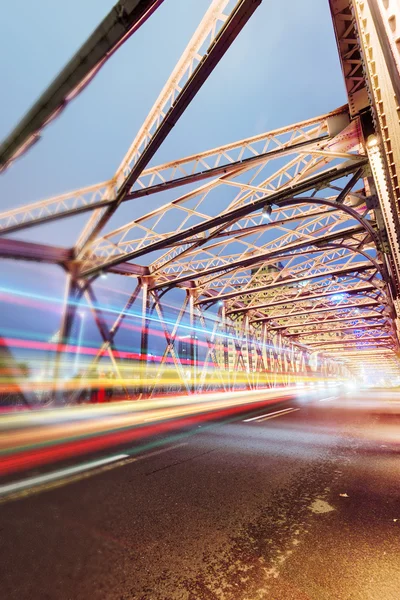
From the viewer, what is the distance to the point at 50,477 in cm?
415

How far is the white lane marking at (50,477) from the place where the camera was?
3.78 meters

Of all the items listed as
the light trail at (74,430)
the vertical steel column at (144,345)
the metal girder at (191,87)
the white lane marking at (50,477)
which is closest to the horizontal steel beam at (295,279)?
the vertical steel column at (144,345)

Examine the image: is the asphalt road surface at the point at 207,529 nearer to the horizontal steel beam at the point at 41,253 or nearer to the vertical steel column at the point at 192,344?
the horizontal steel beam at the point at 41,253

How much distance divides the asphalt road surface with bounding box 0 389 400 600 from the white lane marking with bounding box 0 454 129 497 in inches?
2.3

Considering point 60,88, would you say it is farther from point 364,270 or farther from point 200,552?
point 364,270

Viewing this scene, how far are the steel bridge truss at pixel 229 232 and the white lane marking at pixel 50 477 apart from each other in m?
7.15

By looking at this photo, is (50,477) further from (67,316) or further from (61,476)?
(67,316)

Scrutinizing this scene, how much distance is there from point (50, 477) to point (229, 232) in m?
10.6

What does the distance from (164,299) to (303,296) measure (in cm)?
1015

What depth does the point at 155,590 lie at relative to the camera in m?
2.01

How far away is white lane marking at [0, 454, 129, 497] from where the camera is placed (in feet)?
12.4

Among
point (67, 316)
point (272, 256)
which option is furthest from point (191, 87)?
point (67, 316)

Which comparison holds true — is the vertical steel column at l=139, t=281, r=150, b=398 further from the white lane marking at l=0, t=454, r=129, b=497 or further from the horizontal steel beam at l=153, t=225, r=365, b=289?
the white lane marking at l=0, t=454, r=129, b=497

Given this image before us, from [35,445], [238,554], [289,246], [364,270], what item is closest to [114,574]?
[238,554]
